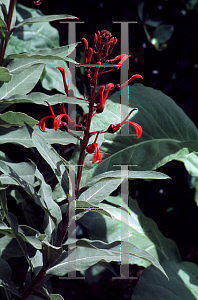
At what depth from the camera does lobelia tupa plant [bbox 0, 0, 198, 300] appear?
734 mm

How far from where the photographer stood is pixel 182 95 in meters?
2.09

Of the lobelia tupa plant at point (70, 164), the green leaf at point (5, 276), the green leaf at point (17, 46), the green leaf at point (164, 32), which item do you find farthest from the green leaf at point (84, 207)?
the green leaf at point (164, 32)

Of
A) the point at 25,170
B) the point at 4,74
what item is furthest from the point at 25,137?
the point at 4,74

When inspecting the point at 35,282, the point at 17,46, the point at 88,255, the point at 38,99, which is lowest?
the point at 35,282

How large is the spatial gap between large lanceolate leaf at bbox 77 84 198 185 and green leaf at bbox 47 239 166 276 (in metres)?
0.30

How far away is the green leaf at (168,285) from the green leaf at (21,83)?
2.96 ft

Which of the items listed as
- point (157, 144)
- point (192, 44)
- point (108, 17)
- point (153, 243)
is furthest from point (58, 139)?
point (192, 44)

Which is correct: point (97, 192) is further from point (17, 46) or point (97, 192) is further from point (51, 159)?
point (17, 46)

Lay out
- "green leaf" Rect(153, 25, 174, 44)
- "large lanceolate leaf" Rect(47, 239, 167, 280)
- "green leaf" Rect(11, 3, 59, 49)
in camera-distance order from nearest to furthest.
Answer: "large lanceolate leaf" Rect(47, 239, 167, 280), "green leaf" Rect(11, 3, 59, 49), "green leaf" Rect(153, 25, 174, 44)

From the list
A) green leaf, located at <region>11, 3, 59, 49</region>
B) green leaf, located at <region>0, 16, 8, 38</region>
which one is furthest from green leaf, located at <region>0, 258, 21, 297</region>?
green leaf, located at <region>11, 3, 59, 49</region>

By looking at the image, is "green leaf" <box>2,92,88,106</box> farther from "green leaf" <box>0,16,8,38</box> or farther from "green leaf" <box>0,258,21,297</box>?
"green leaf" <box>0,258,21,297</box>

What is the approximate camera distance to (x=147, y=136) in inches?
54.9

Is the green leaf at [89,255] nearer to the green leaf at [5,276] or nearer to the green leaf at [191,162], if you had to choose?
the green leaf at [5,276]

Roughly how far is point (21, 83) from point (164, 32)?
1088mm
